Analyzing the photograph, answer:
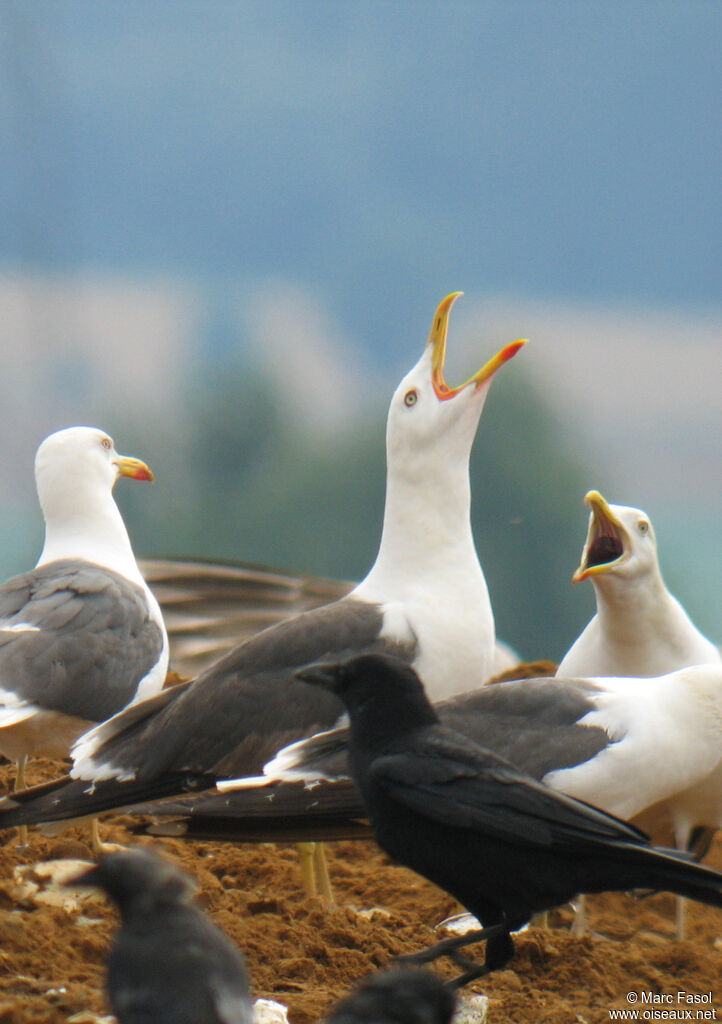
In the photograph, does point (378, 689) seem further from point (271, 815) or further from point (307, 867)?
point (307, 867)

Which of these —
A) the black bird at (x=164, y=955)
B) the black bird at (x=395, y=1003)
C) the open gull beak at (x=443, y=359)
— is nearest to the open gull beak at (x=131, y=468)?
the open gull beak at (x=443, y=359)

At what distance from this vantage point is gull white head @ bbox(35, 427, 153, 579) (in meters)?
5.01

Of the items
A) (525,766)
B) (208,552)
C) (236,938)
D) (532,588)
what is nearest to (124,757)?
(236,938)

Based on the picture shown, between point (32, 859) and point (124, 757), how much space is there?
1.12ft

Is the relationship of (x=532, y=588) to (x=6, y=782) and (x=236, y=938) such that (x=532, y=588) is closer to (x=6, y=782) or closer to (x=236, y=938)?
(x=6, y=782)

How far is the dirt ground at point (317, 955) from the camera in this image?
8.54ft

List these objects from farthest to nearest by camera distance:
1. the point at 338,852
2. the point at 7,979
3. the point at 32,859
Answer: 1. the point at 338,852
2. the point at 32,859
3. the point at 7,979

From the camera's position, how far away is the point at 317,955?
2.92 meters

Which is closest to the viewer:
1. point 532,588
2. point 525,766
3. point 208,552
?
point 525,766

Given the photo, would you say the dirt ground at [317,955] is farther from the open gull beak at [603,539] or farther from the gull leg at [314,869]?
the open gull beak at [603,539]

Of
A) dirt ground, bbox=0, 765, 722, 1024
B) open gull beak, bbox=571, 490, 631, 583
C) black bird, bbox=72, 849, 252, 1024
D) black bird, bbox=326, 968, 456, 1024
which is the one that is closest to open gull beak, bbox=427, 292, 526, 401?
open gull beak, bbox=571, 490, 631, 583

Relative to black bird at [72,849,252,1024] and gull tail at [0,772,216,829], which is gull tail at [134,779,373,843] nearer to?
gull tail at [0,772,216,829]

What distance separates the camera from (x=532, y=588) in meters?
Answer: 7.59

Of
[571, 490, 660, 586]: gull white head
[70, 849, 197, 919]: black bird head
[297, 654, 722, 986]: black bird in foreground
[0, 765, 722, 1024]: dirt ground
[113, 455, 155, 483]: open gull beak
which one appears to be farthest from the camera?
[113, 455, 155, 483]: open gull beak
